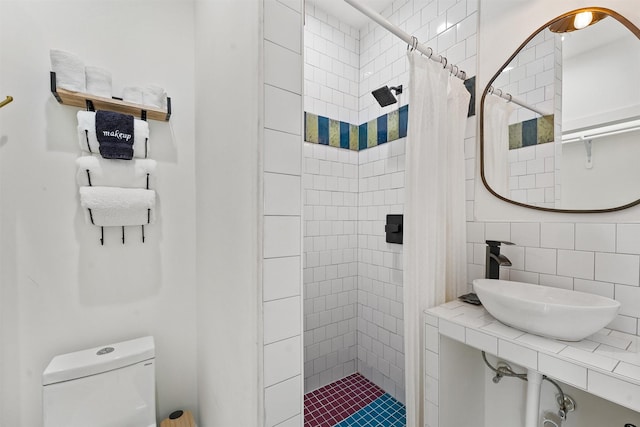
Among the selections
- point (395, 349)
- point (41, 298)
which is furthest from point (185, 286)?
point (395, 349)

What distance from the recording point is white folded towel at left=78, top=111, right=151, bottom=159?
1.25m

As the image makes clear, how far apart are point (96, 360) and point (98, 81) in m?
1.30

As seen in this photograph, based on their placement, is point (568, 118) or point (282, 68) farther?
point (568, 118)

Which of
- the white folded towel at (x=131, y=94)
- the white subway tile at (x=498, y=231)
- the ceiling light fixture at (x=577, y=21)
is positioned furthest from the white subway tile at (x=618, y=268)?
the white folded towel at (x=131, y=94)

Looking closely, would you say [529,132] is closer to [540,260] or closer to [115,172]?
[540,260]

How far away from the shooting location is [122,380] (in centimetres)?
126

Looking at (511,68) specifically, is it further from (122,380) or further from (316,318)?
(122,380)

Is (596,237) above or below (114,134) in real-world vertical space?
below

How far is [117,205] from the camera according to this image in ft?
4.27

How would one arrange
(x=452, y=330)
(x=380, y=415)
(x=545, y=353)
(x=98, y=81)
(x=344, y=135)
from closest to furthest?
(x=545, y=353)
(x=452, y=330)
(x=98, y=81)
(x=380, y=415)
(x=344, y=135)

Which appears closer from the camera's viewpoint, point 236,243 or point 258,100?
point 258,100

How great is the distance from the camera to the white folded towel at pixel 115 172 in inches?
50.5

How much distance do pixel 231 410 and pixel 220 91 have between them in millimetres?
1276

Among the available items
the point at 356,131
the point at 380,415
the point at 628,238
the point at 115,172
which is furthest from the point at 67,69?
the point at 380,415
